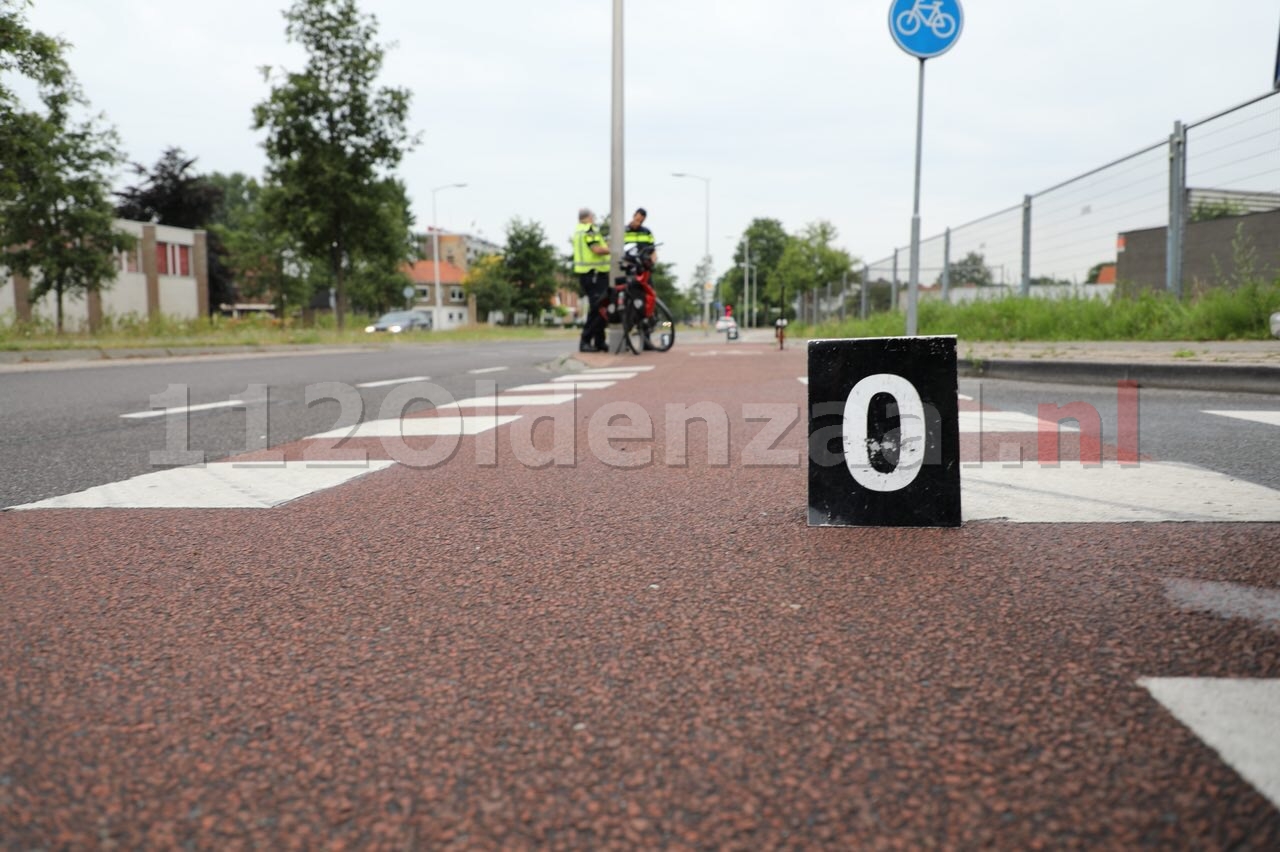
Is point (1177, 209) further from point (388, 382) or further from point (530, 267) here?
point (530, 267)

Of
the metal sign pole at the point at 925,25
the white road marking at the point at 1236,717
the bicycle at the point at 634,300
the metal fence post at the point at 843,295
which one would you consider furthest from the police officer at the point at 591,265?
the metal fence post at the point at 843,295

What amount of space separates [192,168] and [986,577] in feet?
214

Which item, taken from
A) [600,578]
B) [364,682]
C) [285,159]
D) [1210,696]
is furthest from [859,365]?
[285,159]

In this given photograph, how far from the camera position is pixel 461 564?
2.50 m

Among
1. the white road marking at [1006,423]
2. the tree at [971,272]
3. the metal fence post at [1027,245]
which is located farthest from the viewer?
the tree at [971,272]

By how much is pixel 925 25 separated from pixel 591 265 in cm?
647

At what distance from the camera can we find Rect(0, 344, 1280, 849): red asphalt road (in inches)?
48.0

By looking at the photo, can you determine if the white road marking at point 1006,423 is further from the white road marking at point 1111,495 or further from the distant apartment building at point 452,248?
the distant apartment building at point 452,248

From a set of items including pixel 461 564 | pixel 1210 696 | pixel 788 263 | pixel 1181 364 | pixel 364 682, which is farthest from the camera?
pixel 788 263

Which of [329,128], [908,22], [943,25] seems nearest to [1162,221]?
[943,25]

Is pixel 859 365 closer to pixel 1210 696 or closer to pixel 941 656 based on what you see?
pixel 941 656

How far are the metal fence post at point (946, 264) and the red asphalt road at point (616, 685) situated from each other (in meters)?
15.9

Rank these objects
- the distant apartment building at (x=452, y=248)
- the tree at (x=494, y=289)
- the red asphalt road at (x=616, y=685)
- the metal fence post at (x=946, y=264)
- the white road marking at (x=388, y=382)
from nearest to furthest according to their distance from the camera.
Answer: the red asphalt road at (x=616, y=685), the white road marking at (x=388, y=382), the metal fence post at (x=946, y=264), the tree at (x=494, y=289), the distant apartment building at (x=452, y=248)

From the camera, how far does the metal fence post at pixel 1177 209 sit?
10539 mm
